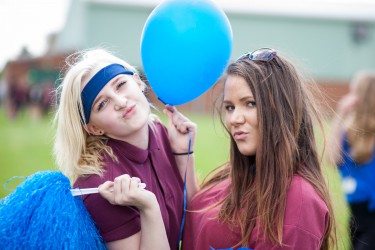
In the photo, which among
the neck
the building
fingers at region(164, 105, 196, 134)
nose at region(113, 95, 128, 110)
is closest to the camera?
nose at region(113, 95, 128, 110)

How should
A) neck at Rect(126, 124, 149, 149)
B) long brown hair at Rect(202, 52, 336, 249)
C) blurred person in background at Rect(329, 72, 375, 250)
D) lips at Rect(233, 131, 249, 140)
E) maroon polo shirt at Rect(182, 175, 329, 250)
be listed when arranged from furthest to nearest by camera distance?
blurred person in background at Rect(329, 72, 375, 250), neck at Rect(126, 124, 149, 149), lips at Rect(233, 131, 249, 140), long brown hair at Rect(202, 52, 336, 249), maroon polo shirt at Rect(182, 175, 329, 250)

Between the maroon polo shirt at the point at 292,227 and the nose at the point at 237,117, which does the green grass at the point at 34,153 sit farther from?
the nose at the point at 237,117

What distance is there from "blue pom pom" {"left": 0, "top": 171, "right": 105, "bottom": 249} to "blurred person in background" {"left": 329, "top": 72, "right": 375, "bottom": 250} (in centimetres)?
249

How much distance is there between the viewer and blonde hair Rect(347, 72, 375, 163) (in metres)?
4.06

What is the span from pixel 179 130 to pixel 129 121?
41cm

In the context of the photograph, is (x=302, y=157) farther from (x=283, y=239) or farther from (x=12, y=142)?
(x=12, y=142)

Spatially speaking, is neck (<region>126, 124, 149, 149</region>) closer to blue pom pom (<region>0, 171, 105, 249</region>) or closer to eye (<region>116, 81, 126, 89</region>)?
eye (<region>116, 81, 126, 89</region>)

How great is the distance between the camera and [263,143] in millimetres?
1974

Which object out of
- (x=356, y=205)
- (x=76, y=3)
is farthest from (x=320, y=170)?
(x=76, y=3)

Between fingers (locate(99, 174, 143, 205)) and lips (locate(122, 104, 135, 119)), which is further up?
lips (locate(122, 104, 135, 119))

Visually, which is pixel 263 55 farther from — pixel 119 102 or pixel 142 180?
pixel 142 180

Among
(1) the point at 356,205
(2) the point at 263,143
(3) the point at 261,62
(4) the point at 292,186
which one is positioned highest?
(3) the point at 261,62

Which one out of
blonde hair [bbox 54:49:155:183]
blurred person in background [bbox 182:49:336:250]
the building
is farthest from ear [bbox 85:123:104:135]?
the building

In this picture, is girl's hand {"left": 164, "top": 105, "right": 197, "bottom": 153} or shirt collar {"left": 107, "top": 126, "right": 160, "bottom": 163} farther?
→ girl's hand {"left": 164, "top": 105, "right": 197, "bottom": 153}
